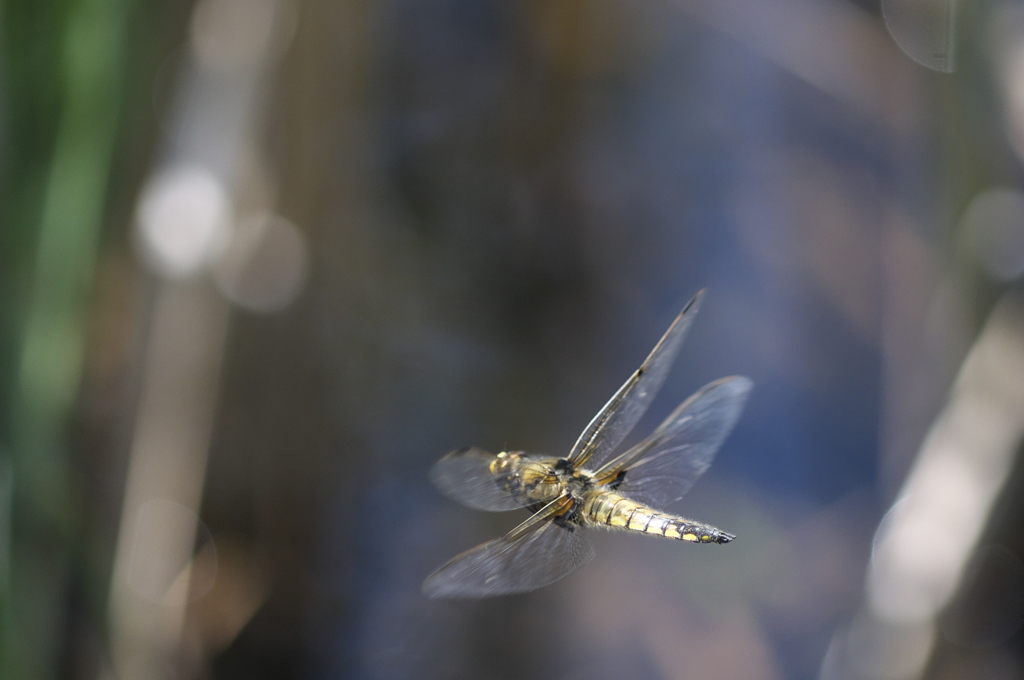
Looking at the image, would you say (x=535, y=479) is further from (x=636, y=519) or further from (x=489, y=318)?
(x=489, y=318)

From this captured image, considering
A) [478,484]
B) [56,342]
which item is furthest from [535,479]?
[56,342]

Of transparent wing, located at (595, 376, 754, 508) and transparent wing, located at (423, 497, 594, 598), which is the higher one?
transparent wing, located at (595, 376, 754, 508)

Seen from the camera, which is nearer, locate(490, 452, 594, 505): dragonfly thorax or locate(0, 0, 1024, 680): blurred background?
locate(490, 452, 594, 505): dragonfly thorax

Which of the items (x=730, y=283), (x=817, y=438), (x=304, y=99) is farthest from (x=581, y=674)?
(x=304, y=99)

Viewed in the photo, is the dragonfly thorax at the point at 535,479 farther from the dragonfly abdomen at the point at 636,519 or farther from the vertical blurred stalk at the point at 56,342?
the vertical blurred stalk at the point at 56,342

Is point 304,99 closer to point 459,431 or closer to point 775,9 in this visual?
point 459,431

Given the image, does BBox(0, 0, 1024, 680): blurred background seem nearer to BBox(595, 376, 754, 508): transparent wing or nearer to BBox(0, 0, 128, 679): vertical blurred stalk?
BBox(0, 0, 128, 679): vertical blurred stalk

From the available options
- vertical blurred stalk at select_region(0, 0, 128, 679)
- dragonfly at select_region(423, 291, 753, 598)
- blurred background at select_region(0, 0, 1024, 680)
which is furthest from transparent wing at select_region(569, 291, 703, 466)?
vertical blurred stalk at select_region(0, 0, 128, 679)
